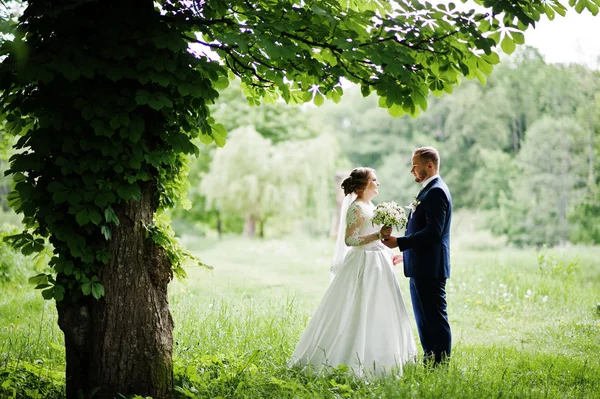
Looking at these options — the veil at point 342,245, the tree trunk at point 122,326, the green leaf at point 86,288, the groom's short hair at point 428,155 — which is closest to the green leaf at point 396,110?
the groom's short hair at point 428,155

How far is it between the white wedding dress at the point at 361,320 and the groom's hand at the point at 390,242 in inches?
6.7

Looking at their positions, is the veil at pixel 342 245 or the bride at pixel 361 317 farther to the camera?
the veil at pixel 342 245

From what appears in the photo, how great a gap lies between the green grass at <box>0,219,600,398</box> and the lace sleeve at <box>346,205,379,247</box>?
4.27ft

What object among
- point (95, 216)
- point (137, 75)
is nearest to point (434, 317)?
point (95, 216)

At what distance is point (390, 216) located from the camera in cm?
558

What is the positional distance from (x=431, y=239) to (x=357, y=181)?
106 cm

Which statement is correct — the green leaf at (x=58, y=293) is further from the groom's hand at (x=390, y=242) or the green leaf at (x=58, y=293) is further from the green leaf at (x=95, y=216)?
the groom's hand at (x=390, y=242)

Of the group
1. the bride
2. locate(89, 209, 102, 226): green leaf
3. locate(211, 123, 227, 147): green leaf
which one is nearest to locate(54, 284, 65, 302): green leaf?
locate(89, 209, 102, 226): green leaf

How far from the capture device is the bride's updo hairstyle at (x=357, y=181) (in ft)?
20.0

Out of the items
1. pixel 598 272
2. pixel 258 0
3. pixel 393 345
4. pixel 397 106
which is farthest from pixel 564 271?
pixel 258 0

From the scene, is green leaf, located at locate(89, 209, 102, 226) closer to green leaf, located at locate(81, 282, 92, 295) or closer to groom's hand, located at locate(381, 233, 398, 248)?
green leaf, located at locate(81, 282, 92, 295)

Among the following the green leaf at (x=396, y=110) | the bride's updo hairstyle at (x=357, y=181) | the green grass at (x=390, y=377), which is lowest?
the green grass at (x=390, y=377)

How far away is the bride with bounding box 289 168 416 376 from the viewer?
5.36m

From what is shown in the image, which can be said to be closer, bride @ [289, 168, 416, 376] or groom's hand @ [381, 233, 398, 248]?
bride @ [289, 168, 416, 376]
